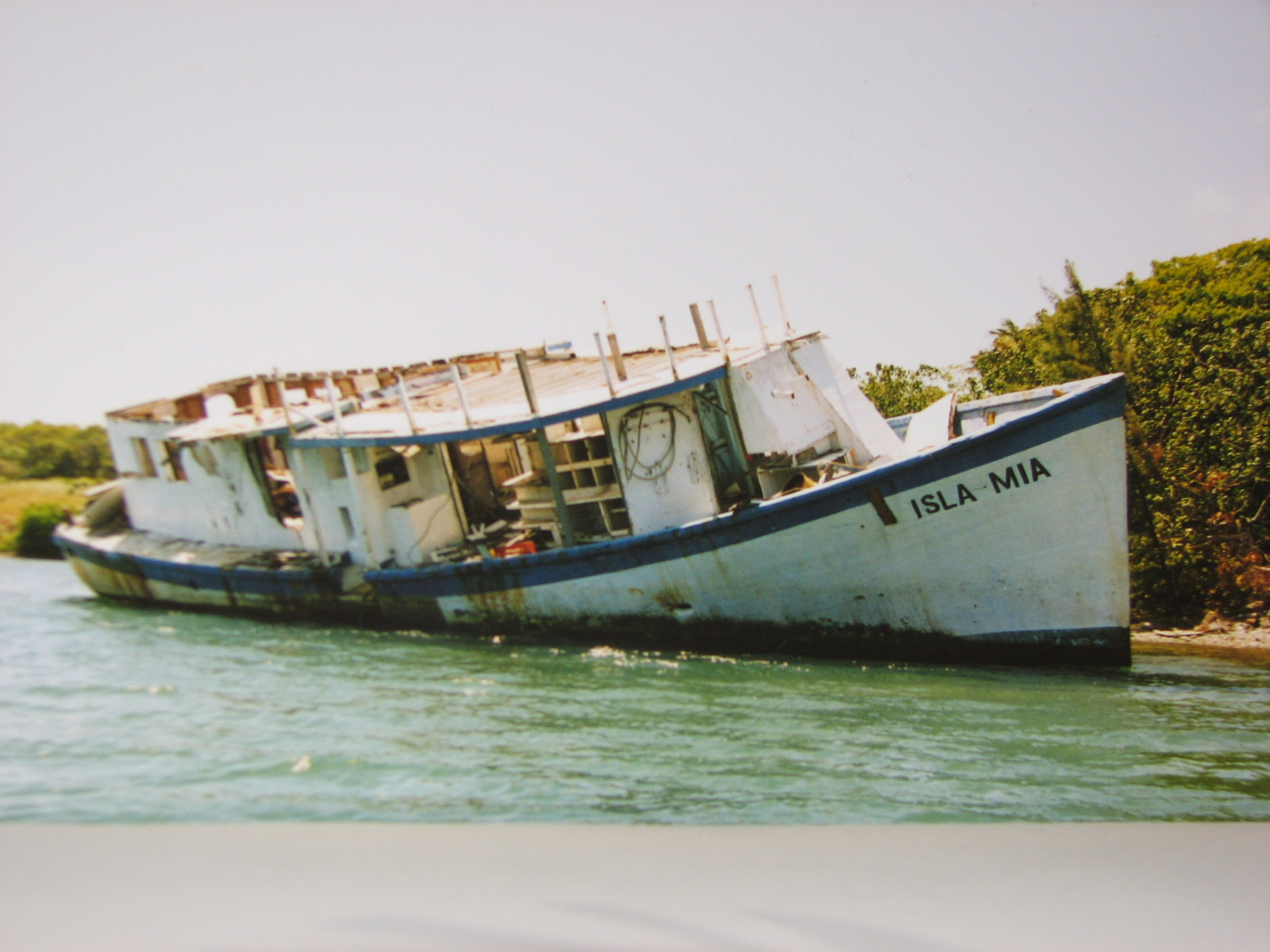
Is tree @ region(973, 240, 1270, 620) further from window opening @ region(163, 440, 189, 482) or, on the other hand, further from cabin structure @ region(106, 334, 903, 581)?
window opening @ region(163, 440, 189, 482)

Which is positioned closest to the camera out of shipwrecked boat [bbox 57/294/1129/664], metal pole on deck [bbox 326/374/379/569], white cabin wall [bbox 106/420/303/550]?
shipwrecked boat [bbox 57/294/1129/664]

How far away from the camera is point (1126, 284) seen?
8.23 metres

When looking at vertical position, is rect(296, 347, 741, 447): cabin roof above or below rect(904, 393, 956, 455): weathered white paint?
above

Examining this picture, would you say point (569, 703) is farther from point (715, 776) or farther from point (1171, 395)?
point (1171, 395)

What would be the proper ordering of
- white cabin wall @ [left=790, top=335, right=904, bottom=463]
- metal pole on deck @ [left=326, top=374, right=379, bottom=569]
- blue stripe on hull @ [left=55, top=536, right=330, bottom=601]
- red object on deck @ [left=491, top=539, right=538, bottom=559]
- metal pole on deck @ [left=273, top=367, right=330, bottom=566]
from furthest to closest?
metal pole on deck @ [left=273, top=367, right=330, bottom=566], blue stripe on hull @ [left=55, top=536, right=330, bottom=601], metal pole on deck @ [left=326, top=374, right=379, bottom=569], red object on deck @ [left=491, top=539, right=538, bottom=559], white cabin wall @ [left=790, top=335, right=904, bottom=463]

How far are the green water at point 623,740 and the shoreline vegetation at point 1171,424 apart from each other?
1.69 m

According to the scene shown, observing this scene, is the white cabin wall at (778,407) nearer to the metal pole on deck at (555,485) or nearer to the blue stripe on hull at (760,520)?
the blue stripe on hull at (760,520)

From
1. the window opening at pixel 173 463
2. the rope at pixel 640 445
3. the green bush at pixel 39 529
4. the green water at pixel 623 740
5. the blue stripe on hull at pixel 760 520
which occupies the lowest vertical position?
the green water at pixel 623 740

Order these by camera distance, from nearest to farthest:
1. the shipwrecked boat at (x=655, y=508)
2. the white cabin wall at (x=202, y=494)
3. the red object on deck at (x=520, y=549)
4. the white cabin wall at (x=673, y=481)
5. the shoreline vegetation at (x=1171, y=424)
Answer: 1. the shipwrecked boat at (x=655, y=508)
2. the shoreline vegetation at (x=1171, y=424)
3. the white cabin wall at (x=673, y=481)
4. the red object on deck at (x=520, y=549)
5. the white cabin wall at (x=202, y=494)

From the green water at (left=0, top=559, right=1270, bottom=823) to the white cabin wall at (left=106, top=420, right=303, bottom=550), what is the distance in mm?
3517

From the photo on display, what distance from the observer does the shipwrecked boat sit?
20.9 ft

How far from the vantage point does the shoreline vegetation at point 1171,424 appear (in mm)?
7457

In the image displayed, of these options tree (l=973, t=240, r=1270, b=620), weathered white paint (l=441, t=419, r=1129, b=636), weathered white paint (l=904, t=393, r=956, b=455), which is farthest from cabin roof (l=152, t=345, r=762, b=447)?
tree (l=973, t=240, r=1270, b=620)

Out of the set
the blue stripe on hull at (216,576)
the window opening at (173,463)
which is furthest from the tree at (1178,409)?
the window opening at (173,463)
